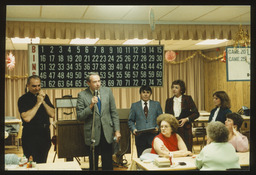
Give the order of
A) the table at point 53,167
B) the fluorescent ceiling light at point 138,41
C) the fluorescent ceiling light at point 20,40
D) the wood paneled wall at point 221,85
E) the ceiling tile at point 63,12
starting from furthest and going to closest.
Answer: the wood paneled wall at point 221,85 → the fluorescent ceiling light at point 138,41 → the fluorescent ceiling light at point 20,40 → the ceiling tile at point 63,12 → the table at point 53,167

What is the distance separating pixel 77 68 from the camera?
16.2ft

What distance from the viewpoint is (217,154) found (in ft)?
9.47

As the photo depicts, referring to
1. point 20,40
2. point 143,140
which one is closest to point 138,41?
point 20,40

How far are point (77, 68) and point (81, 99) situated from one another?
0.97 metres

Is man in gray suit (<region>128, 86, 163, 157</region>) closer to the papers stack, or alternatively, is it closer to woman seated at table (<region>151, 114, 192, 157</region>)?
woman seated at table (<region>151, 114, 192, 157</region>)

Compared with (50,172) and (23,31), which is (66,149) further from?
(50,172)

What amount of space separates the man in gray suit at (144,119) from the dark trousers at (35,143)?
1.29m

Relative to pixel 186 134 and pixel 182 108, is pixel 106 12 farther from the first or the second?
pixel 186 134

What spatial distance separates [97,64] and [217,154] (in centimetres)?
265

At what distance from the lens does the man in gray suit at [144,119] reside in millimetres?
4586

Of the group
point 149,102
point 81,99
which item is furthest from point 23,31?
point 149,102

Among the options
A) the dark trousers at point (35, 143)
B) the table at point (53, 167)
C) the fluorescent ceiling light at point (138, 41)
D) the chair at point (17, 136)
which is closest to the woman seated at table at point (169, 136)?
the table at point (53, 167)

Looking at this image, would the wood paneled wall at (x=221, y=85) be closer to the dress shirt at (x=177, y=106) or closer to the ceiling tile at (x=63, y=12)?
the dress shirt at (x=177, y=106)

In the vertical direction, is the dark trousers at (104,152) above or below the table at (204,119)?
below
